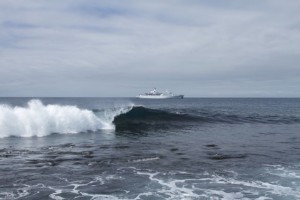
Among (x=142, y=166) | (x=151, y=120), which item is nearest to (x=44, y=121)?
(x=151, y=120)

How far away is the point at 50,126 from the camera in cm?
3647

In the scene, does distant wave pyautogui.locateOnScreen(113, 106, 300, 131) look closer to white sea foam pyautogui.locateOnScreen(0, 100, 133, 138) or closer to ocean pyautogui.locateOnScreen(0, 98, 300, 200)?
white sea foam pyautogui.locateOnScreen(0, 100, 133, 138)

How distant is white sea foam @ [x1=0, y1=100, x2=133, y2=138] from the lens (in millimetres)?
34062

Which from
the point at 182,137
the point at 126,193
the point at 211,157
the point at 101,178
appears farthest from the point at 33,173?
the point at 182,137

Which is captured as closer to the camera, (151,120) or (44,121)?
(44,121)

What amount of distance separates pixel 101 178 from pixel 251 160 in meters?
9.66

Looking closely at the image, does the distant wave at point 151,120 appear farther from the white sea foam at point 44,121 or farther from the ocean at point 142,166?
the ocean at point 142,166

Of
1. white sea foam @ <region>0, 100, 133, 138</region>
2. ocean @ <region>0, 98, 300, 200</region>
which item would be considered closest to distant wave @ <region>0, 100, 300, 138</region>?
white sea foam @ <region>0, 100, 133, 138</region>

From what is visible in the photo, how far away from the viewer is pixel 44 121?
36.9 meters

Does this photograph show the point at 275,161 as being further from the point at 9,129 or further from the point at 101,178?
the point at 9,129

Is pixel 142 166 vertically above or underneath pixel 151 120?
underneath

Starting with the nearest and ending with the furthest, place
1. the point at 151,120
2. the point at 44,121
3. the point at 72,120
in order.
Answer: the point at 44,121, the point at 72,120, the point at 151,120

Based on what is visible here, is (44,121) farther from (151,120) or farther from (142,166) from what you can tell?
(142,166)

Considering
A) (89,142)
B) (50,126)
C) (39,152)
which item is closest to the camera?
(39,152)
